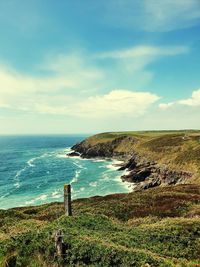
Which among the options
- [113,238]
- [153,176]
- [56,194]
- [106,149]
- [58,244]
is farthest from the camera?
[106,149]

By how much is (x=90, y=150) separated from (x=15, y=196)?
290 ft

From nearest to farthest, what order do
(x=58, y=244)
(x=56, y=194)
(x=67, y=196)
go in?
1. (x=58, y=244)
2. (x=67, y=196)
3. (x=56, y=194)

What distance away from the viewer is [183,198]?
34688 mm

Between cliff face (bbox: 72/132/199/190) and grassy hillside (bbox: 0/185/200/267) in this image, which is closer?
grassy hillside (bbox: 0/185/200/267)

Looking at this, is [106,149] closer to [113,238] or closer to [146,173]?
[146,173]

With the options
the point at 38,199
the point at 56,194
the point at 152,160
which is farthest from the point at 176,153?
the point at 38,199

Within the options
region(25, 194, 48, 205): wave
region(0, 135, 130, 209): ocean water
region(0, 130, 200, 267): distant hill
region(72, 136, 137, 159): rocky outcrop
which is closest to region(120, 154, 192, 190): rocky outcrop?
region(0, 135, 130, 209): ocean water

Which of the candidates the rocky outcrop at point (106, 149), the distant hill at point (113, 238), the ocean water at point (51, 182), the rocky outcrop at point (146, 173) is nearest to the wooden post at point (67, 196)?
the distant hill at point (113, 238)

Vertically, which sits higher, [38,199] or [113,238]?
[113,238]

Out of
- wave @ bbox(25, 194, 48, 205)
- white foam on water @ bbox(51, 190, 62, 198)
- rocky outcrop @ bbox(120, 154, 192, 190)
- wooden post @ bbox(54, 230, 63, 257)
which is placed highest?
wooden post @ bbox(54, 230, 63, 257)

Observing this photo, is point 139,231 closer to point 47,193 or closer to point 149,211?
point 149,211

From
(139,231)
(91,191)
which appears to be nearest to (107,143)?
(91,191)

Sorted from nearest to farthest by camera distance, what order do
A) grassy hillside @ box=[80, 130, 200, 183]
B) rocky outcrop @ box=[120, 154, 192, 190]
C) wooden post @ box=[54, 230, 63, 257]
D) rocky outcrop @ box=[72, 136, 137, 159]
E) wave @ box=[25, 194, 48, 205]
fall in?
wooden post @ box=[54, 230, 63, 257] → wave @ box=[25, 194, 48, 205] → rocky outcrop @ box=[120, 154, 192, 190] → grassy hillside @ box=[80, 130, 200, 183] → rocky outcrop @ box=[72, 136, 137, 159]

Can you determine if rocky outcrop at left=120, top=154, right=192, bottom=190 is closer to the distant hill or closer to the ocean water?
the ocean water
